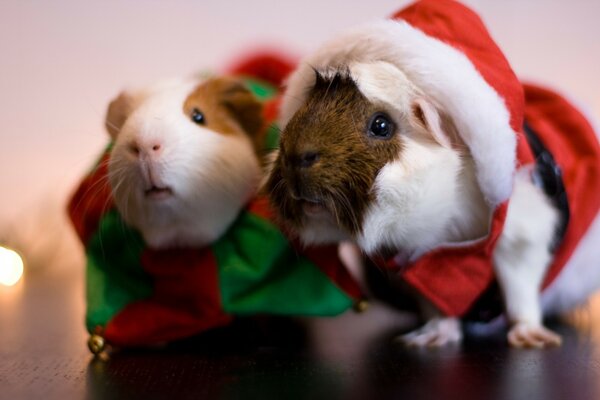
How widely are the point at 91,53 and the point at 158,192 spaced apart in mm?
1190

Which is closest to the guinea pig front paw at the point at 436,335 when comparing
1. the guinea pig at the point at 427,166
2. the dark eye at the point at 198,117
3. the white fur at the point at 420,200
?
the guinea pig at the point at 427,166

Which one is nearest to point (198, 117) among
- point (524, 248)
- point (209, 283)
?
point (209, 283)

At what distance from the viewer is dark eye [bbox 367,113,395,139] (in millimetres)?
712

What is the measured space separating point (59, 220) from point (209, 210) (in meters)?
1.25

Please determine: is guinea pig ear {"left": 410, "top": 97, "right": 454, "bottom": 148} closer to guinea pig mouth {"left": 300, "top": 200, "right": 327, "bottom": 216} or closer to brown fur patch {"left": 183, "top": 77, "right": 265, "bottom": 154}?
guinea pig mouth {"left": 300, "top": 200, "right": 327, "bottom": 216}

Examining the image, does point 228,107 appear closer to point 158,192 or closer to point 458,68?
point 158,192

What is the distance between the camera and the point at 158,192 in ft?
2.53

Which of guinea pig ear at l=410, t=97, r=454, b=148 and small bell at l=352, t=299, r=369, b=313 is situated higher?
guinea pig ear at l=410, t=97, r=454, b=148

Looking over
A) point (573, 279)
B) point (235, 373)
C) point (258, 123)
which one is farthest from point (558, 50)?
point (235, 373)

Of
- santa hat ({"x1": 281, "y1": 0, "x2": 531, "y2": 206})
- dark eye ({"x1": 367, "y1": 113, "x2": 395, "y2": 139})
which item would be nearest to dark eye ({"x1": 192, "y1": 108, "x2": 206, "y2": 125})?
santa hat ({"x1": 281, "y1": 0, "x2": 531, "y2": 206})

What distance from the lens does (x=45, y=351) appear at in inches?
32.8

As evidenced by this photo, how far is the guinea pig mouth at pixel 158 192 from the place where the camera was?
2.53 feet

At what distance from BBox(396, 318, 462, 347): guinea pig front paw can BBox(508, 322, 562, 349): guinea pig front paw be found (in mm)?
69

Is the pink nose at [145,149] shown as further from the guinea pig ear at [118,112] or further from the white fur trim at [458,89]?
the white fur trim at [458,89]
